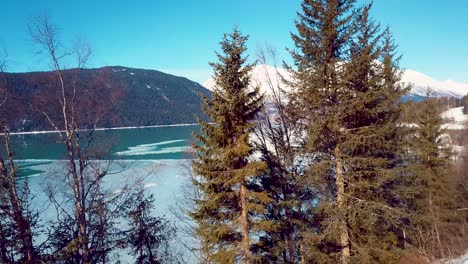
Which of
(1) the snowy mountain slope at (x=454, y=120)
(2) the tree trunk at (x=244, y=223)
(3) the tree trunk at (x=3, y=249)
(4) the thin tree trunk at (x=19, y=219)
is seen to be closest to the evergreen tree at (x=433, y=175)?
(1) the snowy mountain slope at (x=454, y=120)

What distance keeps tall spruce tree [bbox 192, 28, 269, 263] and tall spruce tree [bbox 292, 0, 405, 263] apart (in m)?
1.59

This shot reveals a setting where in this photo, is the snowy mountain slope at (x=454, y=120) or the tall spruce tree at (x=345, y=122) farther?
the snowy mountain slope at (x=454, y=120)

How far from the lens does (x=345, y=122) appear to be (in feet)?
29.4

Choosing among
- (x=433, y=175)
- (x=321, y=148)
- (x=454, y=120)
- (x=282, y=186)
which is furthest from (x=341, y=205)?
(x=454, y=120)

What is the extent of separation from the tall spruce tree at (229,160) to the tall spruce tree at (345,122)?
1.59 metres

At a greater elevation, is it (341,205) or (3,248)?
(341,205)

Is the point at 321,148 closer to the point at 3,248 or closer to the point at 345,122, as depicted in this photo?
the point at 345,122

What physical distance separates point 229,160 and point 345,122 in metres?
3.43

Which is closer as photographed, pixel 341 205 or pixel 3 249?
pixel 3 249

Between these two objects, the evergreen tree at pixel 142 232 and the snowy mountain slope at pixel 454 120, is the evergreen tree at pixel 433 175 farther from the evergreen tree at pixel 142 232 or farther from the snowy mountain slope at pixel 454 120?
the evergreen tree at pixel 142 232

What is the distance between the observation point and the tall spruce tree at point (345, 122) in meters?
8.39

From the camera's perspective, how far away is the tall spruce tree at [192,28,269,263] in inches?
330

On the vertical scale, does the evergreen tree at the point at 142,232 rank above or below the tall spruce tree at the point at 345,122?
below

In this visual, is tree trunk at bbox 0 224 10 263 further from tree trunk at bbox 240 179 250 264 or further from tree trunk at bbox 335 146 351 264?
tree trunk at bbox 335 146 351 264
